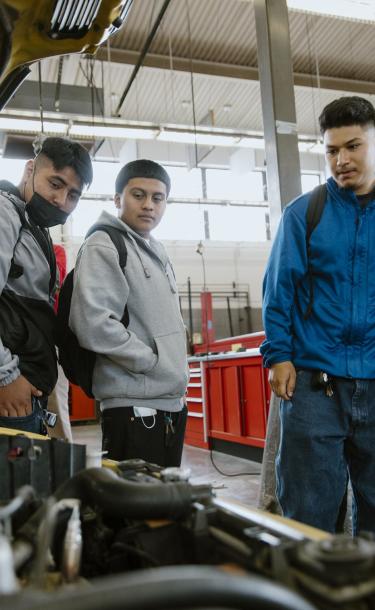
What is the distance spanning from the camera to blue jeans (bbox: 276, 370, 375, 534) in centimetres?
125

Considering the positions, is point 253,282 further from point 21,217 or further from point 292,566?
point 292,566

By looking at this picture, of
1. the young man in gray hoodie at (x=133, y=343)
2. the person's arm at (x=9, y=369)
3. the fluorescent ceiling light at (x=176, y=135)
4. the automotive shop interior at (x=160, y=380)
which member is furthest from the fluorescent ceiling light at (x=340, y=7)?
the fluorescent ceiling light at (x=176, y=135)

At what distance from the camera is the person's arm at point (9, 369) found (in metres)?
1.25

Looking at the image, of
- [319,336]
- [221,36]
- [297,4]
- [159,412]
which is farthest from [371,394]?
[221,36]

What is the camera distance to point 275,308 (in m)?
1.37

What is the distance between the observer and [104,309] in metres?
1.37

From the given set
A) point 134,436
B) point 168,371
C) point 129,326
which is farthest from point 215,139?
point 134,436

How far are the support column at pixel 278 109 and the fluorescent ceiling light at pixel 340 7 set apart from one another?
0.29m

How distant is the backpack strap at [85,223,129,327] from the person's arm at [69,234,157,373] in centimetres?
2

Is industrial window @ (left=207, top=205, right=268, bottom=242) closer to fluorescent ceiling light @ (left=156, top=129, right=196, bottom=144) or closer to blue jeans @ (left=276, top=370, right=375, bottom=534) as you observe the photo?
fluorescent ceiling light @ (left=156, top=129, right=196, bottom=144)

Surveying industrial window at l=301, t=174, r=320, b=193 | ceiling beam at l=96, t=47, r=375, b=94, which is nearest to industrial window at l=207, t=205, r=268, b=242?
industrial window at l=301, t=174, r=320, b=193

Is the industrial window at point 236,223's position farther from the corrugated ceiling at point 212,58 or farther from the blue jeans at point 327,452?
the blue jeans at point 327,452

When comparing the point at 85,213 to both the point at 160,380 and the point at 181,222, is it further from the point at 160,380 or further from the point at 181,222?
the point at 160,380

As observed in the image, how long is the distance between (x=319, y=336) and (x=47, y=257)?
0.77 metres
